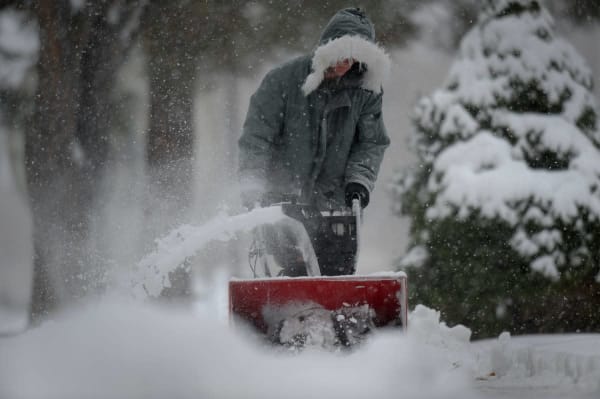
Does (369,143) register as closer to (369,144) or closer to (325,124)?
(369,144)

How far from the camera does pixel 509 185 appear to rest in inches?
243

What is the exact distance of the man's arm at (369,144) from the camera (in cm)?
419

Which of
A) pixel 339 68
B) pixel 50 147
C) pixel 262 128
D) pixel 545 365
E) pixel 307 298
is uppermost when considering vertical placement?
pixel 50 147

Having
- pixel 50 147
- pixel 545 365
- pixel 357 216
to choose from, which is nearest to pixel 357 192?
pixel 357 216

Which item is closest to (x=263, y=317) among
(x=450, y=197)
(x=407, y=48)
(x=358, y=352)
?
(x=358, y=352)

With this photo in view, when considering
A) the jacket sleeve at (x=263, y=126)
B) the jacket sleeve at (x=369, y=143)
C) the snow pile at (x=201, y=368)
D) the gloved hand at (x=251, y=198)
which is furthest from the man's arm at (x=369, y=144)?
the snow pile at (x=201, y=368)

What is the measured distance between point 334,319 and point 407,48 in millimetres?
6981

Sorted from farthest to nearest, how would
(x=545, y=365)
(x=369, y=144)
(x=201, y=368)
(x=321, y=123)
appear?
(x=369, y=144)
(x=321, y=123)
(x=545, y=365)
(x=201, y=368)

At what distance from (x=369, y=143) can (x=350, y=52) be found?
635 millimetres

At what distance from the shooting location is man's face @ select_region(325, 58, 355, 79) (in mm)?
3957

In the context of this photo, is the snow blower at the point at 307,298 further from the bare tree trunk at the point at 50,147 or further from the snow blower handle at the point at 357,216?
the bare tree trunk at the point at 50,147

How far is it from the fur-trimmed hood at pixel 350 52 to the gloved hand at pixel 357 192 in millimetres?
580

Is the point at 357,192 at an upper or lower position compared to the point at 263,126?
lower

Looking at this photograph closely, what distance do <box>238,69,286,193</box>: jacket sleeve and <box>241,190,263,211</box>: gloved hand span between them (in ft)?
0.58
